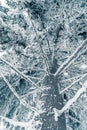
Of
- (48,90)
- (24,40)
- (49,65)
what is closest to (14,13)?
(24,40)

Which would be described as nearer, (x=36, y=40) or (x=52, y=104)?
(x=52, y=104)

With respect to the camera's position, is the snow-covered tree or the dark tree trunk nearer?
the dark tree trunk

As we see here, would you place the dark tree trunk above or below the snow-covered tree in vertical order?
below

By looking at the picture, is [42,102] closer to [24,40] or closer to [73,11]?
[24,40]

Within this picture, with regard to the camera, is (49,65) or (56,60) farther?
(56,60)

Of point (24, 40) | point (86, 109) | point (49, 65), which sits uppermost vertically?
point (24, 40)

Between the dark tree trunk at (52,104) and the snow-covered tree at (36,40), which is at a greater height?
the snow-covered tree at (36,40)

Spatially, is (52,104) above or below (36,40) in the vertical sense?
below

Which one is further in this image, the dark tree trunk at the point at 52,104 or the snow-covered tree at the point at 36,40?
the snow-covered tree at the point at 36,40
